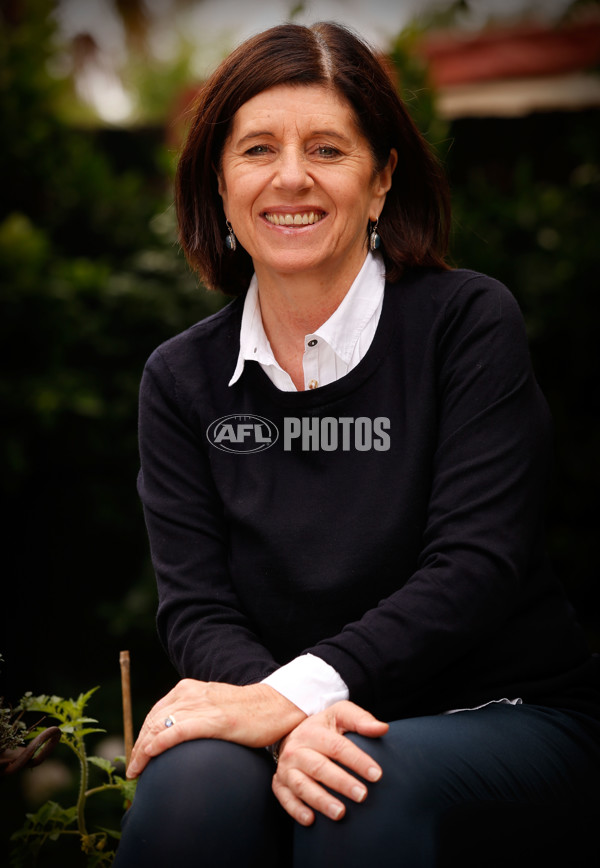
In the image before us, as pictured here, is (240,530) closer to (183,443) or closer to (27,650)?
(183,443)

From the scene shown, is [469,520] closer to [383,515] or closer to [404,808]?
[383,515]

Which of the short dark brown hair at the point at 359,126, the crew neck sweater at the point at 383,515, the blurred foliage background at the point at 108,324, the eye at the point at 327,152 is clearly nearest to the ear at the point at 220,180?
the short dark brown hair at the point at 359,126

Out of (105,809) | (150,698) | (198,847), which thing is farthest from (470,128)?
(198,847)

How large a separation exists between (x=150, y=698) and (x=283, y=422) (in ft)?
8.72

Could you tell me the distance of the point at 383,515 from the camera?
2.05 metres

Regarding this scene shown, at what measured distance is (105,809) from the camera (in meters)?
3.60

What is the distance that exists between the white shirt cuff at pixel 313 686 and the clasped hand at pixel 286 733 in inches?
0.6

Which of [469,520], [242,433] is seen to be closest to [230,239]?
[242,433]

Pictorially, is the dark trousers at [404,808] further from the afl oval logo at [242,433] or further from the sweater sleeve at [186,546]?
the afl oval logo at [242,433]

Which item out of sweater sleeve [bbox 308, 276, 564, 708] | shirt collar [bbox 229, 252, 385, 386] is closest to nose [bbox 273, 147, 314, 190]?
shirt collar [bbox 229, 252, 385, 386]

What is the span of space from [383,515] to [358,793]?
602 millimetres

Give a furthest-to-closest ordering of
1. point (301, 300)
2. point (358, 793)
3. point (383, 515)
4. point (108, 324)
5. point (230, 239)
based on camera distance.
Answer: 1. point (108, 324)
2. point (230, 239)
3. point (301, 300)
4. point (383, 515)
5. point (358, 793)

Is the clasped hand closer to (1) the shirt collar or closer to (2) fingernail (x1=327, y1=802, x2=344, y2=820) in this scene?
(2) fingernail (x1=327, y1=802, x2=344, y2=820)

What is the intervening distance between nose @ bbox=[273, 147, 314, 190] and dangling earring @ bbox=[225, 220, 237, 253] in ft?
0.92
